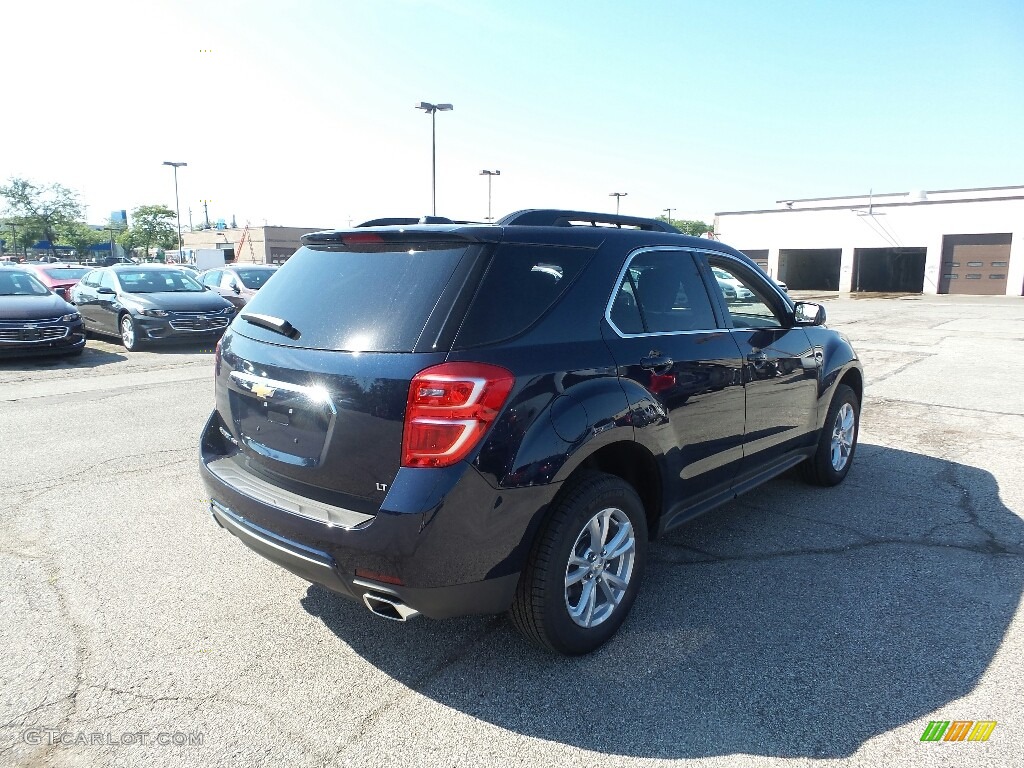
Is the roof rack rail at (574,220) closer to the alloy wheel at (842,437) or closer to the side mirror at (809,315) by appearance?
the side mirror at (809,315)

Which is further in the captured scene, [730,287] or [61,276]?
[61,276]

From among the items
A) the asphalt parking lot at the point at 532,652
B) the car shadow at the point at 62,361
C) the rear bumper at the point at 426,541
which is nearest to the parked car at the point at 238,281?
the car shadow at the point at 62,361

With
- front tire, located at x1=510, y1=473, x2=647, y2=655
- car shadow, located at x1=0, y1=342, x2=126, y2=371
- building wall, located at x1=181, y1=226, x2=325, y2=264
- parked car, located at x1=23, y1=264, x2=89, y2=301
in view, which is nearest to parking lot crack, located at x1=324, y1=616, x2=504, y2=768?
front tire, located at x1=510, y1=473, x2=647, y2=655

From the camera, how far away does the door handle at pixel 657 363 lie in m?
3.17

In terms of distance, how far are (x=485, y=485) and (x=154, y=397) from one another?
7.35 m

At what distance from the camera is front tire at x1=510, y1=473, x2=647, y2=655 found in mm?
2738

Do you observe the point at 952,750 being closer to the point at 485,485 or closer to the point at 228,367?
the point at 485,485

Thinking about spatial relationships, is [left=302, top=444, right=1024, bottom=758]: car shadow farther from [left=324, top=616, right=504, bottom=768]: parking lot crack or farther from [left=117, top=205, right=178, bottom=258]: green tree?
[left=117, top=205, right=178, bottom=258]: green tree

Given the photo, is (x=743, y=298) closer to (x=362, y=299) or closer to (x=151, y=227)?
(x=362, y=299)

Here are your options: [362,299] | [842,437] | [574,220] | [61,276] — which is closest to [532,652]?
[362,299]

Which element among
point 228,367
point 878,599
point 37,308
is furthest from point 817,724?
point 37,308

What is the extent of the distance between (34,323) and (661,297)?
451 inches

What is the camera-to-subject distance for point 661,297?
11.5ft

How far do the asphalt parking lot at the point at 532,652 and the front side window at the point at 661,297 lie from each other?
133 cm
